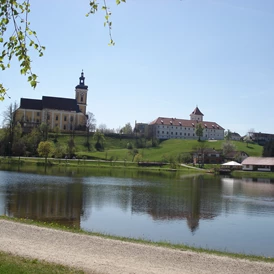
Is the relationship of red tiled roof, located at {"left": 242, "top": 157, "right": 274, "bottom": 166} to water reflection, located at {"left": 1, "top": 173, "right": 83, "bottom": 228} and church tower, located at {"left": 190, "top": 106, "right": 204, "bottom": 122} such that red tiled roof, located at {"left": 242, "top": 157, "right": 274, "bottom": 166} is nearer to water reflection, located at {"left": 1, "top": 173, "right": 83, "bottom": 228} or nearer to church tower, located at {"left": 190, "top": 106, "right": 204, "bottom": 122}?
water reflection, located at {"left": 1, "top": 173, "right": 83, "bottom": 228}

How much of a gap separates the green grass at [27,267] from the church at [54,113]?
111 m

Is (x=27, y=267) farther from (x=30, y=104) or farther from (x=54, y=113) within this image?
(x=30, y=104)

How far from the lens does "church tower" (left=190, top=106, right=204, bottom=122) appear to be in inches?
6639

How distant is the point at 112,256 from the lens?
36.9 ft

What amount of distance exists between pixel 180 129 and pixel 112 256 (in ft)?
465

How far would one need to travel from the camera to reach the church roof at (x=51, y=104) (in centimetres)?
12269

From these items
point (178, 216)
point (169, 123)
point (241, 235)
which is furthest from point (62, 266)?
point (169, 123)

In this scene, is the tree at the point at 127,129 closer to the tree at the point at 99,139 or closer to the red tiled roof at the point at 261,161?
the tree at the point at 99,139

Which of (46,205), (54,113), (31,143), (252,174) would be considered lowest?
(46,205)

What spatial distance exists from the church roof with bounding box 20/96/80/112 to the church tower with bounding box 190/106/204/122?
2408 inches

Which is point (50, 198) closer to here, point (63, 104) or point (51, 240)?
point (51, 240)

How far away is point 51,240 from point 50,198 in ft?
49.7

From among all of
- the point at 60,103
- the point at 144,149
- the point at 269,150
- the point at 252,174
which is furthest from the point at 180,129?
the point at 252,174

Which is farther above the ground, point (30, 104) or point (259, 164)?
point (30, 104)
